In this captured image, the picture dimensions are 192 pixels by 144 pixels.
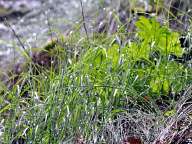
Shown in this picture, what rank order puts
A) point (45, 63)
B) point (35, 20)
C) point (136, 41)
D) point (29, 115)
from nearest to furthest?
point (29, 115)
point (136, 41)
point (45, 63)
point (35, 20)

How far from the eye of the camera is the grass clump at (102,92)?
2977mm

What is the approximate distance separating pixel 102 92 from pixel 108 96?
1.5 inches

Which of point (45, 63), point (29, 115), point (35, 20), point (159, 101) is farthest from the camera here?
point (35, 20)

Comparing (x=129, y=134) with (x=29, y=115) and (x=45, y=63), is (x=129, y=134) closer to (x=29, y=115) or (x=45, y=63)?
(x=29, y=115)

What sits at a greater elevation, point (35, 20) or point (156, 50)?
point (156, 50)

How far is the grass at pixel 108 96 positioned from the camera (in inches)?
117

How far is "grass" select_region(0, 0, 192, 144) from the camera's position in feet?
9.74

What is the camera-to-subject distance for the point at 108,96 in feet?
10.4

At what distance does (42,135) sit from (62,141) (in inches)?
4.2

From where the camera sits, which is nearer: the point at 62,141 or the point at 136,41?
the point at 62,141

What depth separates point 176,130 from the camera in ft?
9.60

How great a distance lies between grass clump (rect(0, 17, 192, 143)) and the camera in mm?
2977

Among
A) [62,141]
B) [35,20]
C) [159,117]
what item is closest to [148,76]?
[159,117]

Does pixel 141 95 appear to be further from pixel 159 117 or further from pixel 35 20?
pixel 35 20
